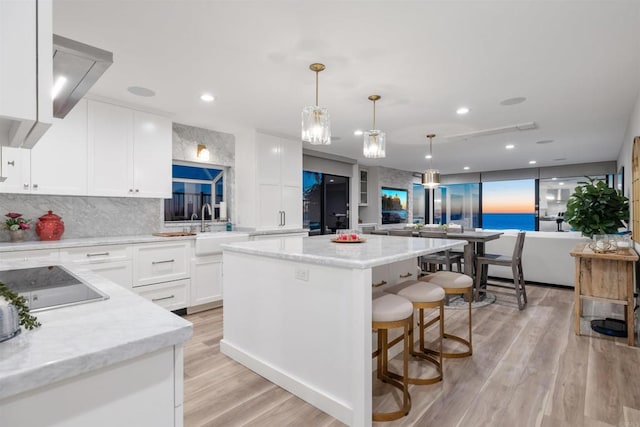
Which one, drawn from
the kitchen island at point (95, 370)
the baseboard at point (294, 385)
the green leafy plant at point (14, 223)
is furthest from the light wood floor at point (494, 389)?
the green leafy plant at point (14, 223)

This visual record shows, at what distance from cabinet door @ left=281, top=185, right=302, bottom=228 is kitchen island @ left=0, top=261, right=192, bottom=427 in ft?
13.8

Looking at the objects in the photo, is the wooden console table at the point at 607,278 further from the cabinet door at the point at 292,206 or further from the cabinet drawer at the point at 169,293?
the cabinet drawer at the point at 169,293

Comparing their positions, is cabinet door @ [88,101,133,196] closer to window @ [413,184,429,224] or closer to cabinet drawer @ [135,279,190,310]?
cabinet drawer @ [135,279,190,310]

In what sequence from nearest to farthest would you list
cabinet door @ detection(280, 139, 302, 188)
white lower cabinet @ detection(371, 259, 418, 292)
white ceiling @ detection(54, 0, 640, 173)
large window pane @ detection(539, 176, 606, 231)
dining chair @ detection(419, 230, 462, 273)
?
white ceiling @ detection(54, 0, 640, 173) → white lower cabinet @ detection(371, 259, 418, 292) → dining chair @ detection(419, 230, 462, 273) → cabinet door @ detection(280, 139, 302, 188) → large window pane @ detection(539, 176, 606, 231)

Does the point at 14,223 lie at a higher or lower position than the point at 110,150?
lower

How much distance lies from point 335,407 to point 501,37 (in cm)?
265

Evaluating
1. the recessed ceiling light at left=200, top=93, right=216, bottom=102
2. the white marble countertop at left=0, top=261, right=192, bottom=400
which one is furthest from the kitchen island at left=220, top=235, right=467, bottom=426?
the recessed ceiling light at left=200, top=93, right=216, bottom=102

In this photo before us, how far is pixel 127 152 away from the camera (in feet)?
11.9

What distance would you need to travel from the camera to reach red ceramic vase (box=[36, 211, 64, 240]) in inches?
126

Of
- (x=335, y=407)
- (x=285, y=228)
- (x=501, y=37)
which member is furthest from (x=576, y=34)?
(x=285, y=228)

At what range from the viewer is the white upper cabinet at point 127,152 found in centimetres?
342

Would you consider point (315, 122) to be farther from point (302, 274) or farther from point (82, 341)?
point (82, 341)

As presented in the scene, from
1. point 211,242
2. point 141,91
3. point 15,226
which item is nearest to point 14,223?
point 15,226

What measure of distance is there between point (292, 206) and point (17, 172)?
3257mm
